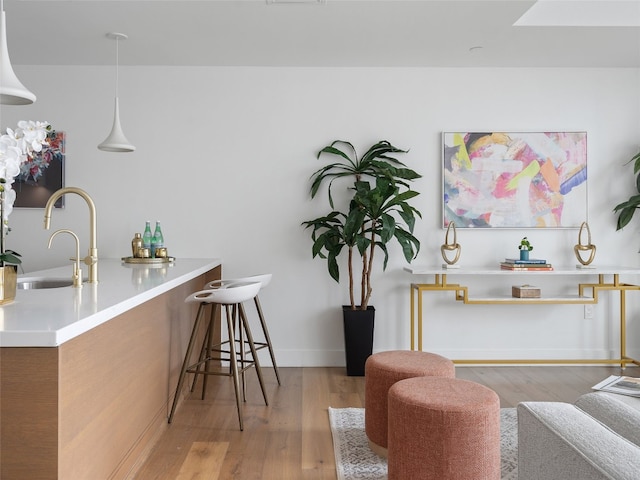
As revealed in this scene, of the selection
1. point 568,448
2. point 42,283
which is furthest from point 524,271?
point 42,283

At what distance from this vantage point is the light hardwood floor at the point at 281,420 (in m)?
2.55

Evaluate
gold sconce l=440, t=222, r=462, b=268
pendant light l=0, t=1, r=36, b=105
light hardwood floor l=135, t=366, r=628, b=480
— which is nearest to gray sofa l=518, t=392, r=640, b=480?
light hardwood floor l=135, t=366, r=628, b=480

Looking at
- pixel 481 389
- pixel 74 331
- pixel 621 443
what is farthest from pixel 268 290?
pixel 621 443

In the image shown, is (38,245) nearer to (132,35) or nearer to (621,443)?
(132,35)

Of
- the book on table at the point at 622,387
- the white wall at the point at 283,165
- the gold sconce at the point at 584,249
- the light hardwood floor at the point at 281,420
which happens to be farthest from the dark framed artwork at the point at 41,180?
the gold sconce at the point at 584,249

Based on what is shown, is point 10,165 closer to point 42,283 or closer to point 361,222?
point 42,283

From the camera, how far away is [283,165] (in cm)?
456

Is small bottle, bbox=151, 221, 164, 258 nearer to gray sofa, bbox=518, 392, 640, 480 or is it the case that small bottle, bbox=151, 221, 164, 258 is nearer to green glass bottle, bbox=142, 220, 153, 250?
green glass bottle, bbox=142, 220, 153, 250

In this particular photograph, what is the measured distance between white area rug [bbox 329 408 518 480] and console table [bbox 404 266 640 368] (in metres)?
1.14

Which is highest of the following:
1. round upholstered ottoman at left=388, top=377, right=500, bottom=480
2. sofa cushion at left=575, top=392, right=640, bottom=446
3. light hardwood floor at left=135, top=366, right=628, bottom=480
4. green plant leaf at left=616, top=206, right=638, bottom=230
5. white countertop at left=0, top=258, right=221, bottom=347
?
green plant leaf at left=616, top=206, right=638, bottom=230

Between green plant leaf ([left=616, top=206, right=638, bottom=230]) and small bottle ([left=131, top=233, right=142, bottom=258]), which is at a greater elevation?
green plant leaf ([left=616, top=206, right=638, bottom=230])

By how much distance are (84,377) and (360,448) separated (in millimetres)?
1479

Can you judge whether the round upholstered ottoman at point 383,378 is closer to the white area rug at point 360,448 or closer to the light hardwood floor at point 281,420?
the white area rug at point 360,448

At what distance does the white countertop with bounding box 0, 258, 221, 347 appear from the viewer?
1.47 metres
